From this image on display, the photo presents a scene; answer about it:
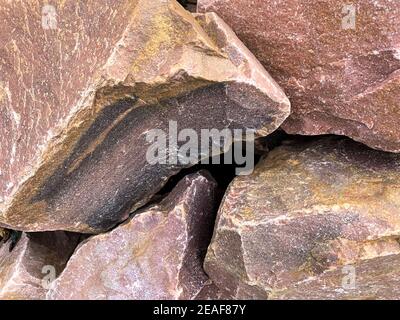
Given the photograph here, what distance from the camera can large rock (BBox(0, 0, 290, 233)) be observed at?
1794 mm

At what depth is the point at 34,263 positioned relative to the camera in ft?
8.58

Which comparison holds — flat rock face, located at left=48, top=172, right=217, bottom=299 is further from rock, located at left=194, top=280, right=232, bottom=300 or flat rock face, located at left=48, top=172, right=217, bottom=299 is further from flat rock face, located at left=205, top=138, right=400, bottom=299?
flat rock face, located at left=205, top=138, right=400, bottom=299

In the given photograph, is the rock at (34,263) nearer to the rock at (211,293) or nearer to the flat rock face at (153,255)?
the flat rock face at (153,255)

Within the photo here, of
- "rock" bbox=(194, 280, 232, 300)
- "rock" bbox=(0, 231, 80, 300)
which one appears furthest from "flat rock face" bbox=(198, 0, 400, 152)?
"rock" bbox=(0, 231, 80, 300)

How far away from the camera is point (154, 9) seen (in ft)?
5.88

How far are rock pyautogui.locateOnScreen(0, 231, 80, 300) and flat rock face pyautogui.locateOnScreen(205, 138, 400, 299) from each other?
843 mm

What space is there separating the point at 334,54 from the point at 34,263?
1.71 m

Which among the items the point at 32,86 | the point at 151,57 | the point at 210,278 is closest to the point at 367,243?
the point at 210,278

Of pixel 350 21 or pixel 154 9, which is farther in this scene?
pixel 350 21

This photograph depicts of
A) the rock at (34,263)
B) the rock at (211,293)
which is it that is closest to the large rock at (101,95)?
the rock at (34,263)

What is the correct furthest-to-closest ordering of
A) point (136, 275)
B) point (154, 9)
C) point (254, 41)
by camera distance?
point (136, 275), point (254, 41), point (154, 9)

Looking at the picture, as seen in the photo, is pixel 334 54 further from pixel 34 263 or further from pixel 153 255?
pixel 34 263

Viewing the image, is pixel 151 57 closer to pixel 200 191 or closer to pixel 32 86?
pixel 32 86

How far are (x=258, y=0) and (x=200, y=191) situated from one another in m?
0.84
